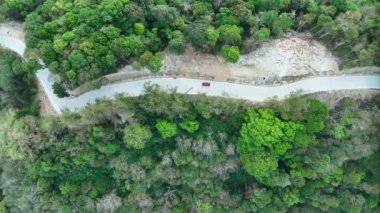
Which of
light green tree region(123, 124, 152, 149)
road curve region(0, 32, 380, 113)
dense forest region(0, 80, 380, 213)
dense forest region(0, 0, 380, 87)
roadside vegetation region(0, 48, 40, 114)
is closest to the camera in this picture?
dense forest region(0, 0, 380, 87)

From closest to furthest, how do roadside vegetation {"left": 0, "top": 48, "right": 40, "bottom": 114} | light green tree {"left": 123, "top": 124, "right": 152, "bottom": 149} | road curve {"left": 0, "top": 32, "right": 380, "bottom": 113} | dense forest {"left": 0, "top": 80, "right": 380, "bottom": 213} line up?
light green tree {"left": 123, "top": 124, "right": 152, "bottom": 149} < dense forest {"left": 0, "top": 80, "right": 380, "bottom": 213} < road curve {"left": 0, "top": 32, "right": 380, "bottom": 113} < roadside vegetation {"left": 0, "top": 48, "right": 40, "bottom": 114}

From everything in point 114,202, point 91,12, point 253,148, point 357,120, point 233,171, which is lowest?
point 114,202

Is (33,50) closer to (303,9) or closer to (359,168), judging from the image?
(303,9)

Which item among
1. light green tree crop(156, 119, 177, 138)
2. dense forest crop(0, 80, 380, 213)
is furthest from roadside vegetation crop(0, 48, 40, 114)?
light green tree crop(156, 119, 177, 138)

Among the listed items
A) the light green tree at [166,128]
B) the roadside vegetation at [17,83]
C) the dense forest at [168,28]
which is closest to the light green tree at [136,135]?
the light green tree at [166,128]

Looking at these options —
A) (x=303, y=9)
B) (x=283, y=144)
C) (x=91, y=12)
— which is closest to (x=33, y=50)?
(x=91, y=12)

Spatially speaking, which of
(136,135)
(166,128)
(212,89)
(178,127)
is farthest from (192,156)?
(212,89)

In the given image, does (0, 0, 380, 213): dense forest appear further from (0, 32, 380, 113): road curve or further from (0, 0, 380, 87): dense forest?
(0, 32, 380, 113): road curve
